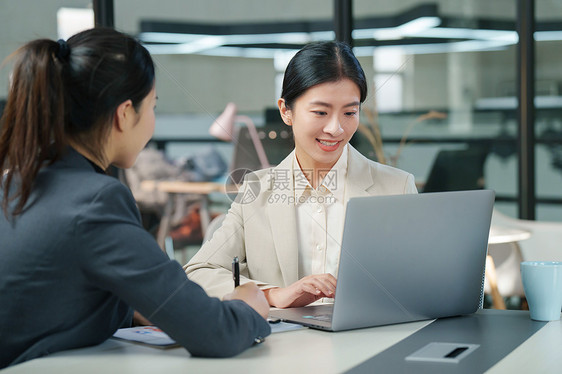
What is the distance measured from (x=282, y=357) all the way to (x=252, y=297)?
191mm

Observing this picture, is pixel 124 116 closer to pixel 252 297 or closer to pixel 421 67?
pixel 252 297

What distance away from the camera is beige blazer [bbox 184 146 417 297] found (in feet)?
6.00

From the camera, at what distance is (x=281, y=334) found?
1.28 metres

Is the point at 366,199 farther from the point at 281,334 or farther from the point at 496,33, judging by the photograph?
the point at 496,33

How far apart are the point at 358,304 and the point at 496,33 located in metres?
2.79

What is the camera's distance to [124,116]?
121 centimetres

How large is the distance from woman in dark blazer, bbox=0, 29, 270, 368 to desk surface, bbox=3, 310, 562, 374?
3 cm

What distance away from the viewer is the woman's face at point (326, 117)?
1.82 m

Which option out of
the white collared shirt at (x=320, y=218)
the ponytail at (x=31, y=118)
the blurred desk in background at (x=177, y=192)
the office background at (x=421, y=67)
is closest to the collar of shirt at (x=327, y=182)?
the white collared shirt at (x=320, y=218)

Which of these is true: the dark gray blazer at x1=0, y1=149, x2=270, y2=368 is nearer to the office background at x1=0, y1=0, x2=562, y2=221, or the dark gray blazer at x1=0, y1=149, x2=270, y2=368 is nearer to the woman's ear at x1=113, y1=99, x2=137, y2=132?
the woman's ear at x1=113, y1=99, x2=137, y2=132

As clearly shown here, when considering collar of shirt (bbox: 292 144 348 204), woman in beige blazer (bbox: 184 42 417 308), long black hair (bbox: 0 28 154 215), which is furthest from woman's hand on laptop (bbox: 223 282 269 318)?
collar of shirt (bbox: 292 144 348 204)

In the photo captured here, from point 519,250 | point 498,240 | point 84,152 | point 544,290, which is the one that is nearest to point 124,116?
point 84,152

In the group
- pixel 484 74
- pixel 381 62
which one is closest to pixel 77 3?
pixel 381 62

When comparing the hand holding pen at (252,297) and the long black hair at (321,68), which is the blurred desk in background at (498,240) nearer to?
the long black hair at (321,68)
